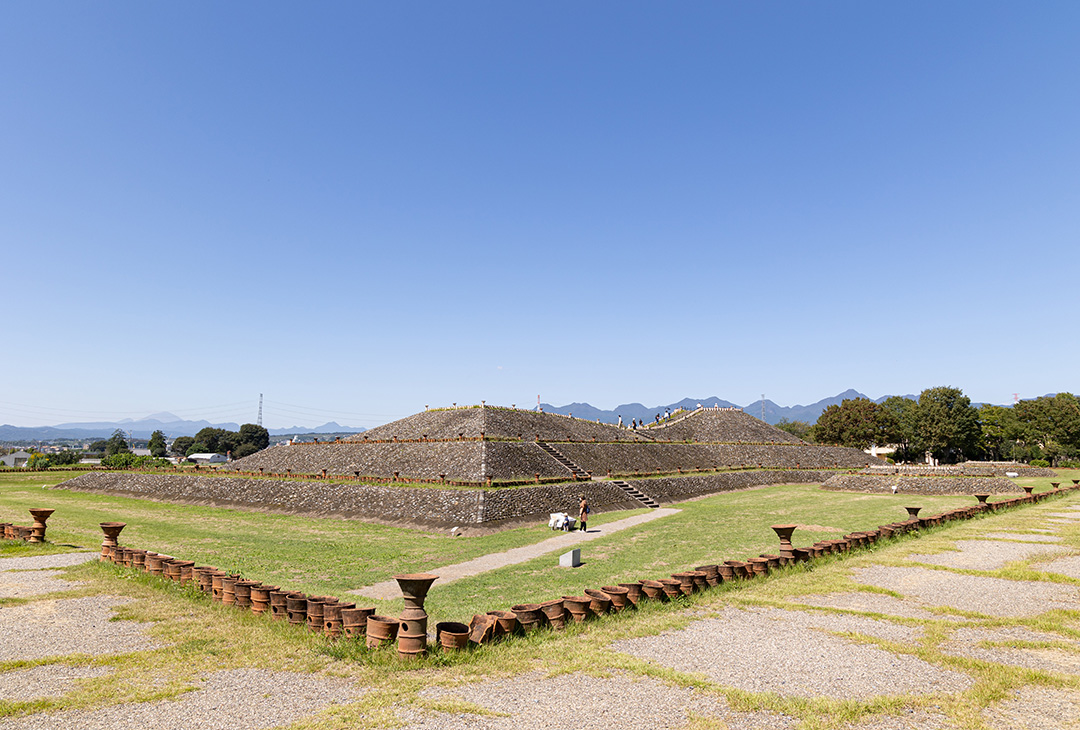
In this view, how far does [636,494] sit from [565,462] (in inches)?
237

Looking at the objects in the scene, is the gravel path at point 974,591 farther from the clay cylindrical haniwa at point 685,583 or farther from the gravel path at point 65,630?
the gravel path at point 65,630

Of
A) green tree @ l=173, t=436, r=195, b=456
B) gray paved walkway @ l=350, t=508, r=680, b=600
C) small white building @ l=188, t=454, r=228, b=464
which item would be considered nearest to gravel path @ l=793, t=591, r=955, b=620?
gray paved walkway @ l=350, t=508, r=680, b=600

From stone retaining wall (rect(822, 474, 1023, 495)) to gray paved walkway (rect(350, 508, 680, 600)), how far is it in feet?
81.6

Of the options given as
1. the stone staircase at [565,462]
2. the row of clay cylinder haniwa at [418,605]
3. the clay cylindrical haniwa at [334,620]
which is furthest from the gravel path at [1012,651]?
the stone staircase at [565,462]

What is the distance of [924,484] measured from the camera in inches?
1665

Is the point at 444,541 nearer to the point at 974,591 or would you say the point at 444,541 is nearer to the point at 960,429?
the point at 974,591

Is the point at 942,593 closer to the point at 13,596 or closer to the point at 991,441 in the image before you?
the point at 13,596

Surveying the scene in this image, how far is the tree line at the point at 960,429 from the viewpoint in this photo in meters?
71.8

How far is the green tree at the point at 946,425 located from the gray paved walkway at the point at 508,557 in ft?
198

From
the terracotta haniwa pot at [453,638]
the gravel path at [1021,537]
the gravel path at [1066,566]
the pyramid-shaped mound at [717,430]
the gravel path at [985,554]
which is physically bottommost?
the gravel path at [1021,537]

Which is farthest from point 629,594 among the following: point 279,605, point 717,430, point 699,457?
point 717,430

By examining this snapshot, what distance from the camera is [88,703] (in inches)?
282

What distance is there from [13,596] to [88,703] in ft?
27.6

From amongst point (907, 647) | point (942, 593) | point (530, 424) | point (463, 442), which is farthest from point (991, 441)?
point (907, 647)
